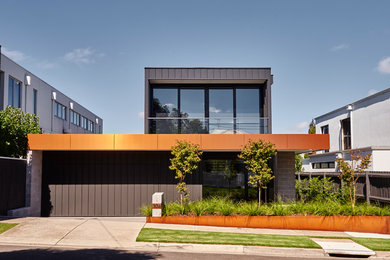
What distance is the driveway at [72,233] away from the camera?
415 inches

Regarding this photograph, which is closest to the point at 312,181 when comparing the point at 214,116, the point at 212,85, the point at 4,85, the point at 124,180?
the point at 214,116

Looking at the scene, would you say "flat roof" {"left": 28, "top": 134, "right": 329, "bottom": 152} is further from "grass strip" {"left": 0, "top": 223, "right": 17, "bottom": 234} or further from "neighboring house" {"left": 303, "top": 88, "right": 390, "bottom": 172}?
"neighboring house" {"left": 303, "top": 88, "right": 390, "bottom": 172}

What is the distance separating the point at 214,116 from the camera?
19.4m

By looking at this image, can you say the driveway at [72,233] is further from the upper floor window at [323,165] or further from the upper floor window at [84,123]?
the upper floor window at [84,123]

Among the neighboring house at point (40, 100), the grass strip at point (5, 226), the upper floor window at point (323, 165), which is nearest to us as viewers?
the grass strip at point (5, 226)

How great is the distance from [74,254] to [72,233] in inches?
91.0

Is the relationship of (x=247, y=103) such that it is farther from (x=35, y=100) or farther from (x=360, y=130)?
(x=35, y=100)

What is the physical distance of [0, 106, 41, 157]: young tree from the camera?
1536 cm

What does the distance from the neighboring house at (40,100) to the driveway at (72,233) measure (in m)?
16.7

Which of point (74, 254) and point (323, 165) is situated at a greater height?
point (323, 165)

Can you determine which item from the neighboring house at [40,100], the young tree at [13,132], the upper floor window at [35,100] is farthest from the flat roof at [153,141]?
the upper floor window at [35,100]

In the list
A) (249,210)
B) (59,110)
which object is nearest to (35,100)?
(59,110)

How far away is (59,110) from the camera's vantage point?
3997 cm

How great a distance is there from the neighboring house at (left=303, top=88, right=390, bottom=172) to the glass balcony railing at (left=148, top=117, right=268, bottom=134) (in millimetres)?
7064
